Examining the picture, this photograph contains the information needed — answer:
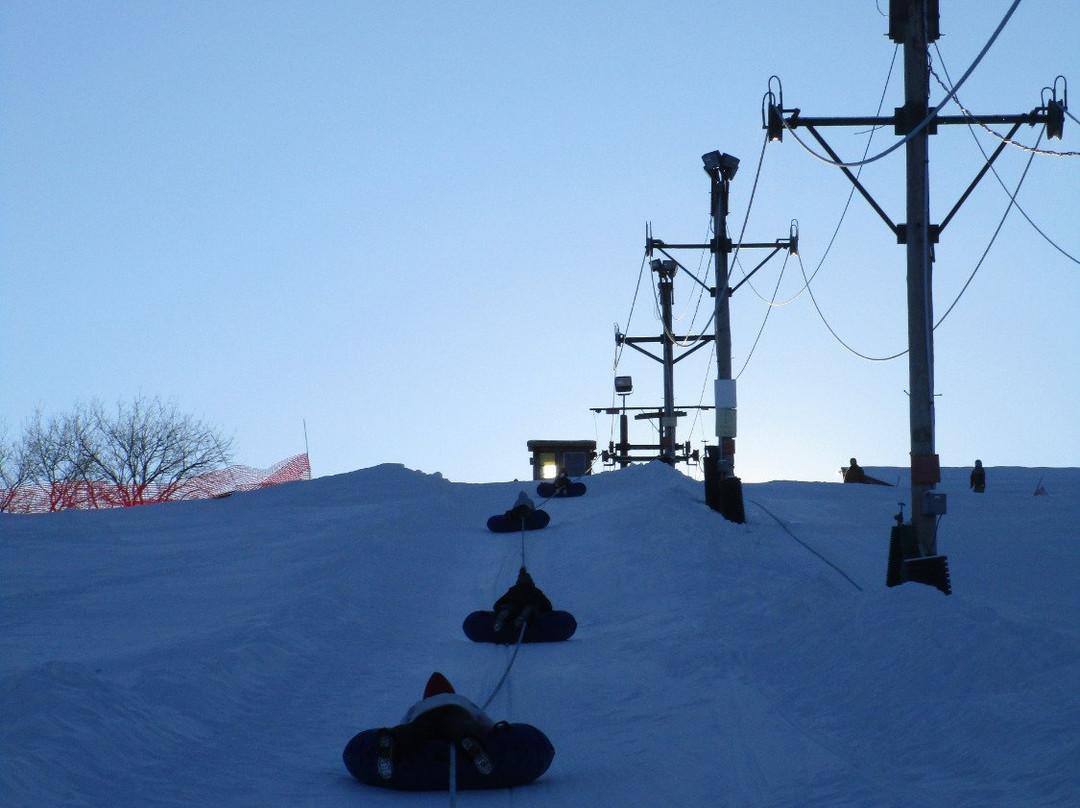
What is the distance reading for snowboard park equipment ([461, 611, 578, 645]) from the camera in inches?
418

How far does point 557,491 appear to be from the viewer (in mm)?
26359

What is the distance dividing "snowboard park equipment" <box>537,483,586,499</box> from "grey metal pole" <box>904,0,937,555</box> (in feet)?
45.0

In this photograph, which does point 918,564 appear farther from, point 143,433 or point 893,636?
point 143,433

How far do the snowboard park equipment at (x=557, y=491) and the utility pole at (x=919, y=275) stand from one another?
13.5 m

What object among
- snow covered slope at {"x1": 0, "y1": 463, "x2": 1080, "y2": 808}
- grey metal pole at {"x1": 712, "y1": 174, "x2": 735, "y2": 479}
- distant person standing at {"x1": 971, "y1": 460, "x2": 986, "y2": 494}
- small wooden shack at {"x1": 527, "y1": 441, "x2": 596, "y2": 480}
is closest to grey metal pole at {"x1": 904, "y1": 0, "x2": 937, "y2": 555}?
snow covered slope at {"x1": 0, "y1": 463, "x2": 1080, "y2": 808}

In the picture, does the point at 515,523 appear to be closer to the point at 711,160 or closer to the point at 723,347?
the point at 723,347

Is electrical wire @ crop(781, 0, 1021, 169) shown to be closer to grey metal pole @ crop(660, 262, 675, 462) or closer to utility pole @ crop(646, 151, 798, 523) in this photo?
utility pole @ crop(646, 151, 798, 523)

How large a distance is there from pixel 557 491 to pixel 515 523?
7.06 meters

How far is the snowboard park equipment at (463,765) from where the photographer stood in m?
6.21

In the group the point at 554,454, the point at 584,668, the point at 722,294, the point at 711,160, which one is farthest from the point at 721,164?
the point at 554,454

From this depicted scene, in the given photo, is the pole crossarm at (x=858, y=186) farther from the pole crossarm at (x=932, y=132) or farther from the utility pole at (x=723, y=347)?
the utility pole at (x=723, y=347)

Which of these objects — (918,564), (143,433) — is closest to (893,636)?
(918,564)

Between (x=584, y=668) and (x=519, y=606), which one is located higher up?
(x=519, y=606)

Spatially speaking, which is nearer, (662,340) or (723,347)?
(723,347)
